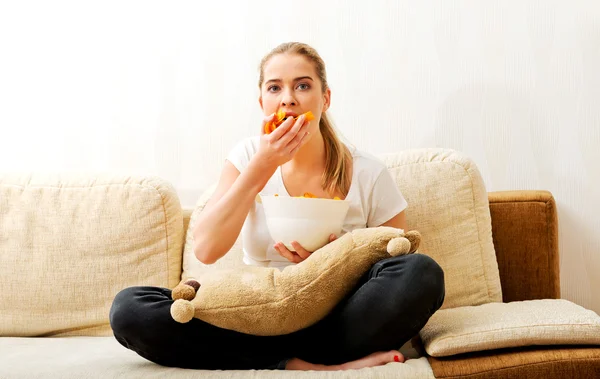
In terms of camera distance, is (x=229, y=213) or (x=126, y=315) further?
(x=229, y=213)

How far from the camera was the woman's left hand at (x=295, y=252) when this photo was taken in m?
1.52

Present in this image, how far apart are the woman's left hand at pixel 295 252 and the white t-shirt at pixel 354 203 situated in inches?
4.0

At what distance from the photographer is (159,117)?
2.17 metres

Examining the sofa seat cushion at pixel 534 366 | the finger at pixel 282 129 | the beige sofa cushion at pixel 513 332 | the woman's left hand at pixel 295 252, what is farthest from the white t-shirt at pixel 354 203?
the sofa seat cushion at pixel 534 366

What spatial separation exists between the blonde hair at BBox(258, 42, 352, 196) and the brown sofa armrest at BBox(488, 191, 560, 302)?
0.46 metres

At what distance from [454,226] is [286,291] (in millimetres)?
657

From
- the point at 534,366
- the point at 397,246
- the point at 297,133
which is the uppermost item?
the point at 297,133

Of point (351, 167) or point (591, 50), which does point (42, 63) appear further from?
point (591, 50)

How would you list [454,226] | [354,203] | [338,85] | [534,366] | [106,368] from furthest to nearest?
1. [338,85]
2. [454,226]
3. [354,203]
4. [106,368]
5. [534,366]

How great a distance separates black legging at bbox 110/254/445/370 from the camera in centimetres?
138

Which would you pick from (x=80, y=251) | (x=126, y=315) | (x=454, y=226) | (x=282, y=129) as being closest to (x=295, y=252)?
(x=282, y=129)

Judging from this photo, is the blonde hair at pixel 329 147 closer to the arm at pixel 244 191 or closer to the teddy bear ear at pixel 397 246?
the arm at pixel 244 191

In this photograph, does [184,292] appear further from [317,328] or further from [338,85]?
[338,85]

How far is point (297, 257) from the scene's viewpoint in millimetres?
1550
